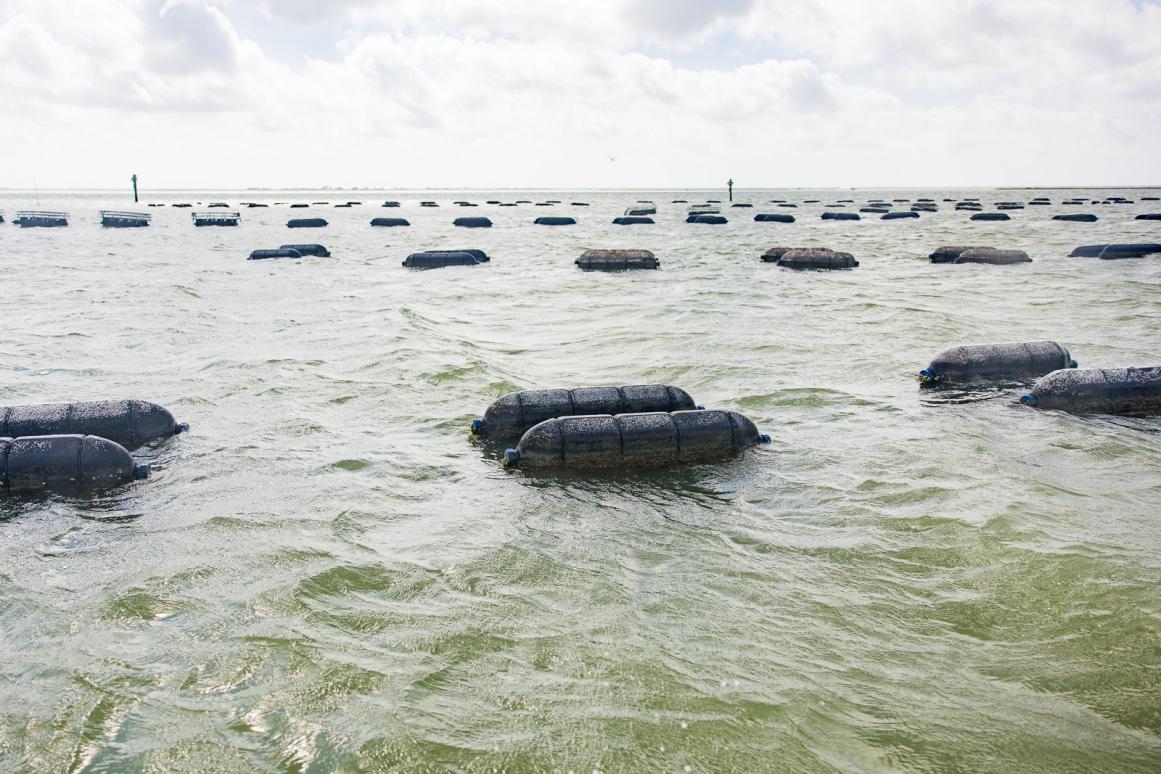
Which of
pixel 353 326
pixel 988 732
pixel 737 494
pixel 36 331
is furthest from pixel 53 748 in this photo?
pixel 36 331

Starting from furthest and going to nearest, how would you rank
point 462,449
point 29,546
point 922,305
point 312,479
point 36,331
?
1. point 922,305
2. point 36,331
3. point 462,449
4. point 312,479
5. point 29,546

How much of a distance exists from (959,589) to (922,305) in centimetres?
2147

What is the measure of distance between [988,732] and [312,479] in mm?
9257

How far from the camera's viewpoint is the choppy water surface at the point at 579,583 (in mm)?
6215

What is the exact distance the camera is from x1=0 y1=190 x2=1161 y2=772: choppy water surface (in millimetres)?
6215

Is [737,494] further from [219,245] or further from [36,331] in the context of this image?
[219,245]

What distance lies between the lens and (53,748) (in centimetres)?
601

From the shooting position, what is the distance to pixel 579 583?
8648 mm

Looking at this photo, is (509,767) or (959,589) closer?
(509,767)

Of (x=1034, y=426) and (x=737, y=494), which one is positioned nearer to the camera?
(x=737, y=494)

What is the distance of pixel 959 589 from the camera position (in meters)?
8.41

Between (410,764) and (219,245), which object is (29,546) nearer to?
(410,764)

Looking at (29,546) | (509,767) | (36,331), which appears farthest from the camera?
(36,331)

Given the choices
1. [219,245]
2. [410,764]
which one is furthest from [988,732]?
[219,245]
